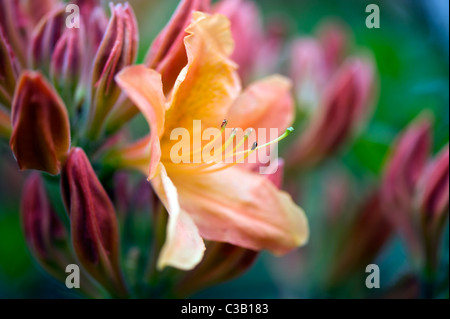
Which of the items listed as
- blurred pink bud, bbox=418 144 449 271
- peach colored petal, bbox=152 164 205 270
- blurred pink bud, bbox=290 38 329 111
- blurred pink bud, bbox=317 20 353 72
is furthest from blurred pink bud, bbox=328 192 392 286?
peach colored petal, bbox=152 164 205 270

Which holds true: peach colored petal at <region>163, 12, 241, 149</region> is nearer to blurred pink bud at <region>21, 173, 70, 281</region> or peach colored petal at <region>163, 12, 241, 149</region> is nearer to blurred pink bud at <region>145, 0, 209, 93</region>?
blurred pink bud at <region>145, 0, 209, 93</region>

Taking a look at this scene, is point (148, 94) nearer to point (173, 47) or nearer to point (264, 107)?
point (173, 47)

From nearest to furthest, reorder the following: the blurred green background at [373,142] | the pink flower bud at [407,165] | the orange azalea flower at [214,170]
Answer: the orange azalea flower at [214,170] → the pink flower bud at [407,165] → the blurred green background at [373,142]

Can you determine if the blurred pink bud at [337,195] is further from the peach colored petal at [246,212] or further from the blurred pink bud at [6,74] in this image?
the blurred pink bud at [6,74]

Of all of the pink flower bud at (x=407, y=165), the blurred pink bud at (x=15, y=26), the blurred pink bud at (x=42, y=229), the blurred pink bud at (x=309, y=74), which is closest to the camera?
the blurred pink bud at (x=15, y=26)

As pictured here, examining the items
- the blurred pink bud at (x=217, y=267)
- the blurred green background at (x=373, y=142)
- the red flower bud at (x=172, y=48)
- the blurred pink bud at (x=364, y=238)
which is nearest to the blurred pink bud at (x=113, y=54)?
the red flower bud at (x=172, y=48)

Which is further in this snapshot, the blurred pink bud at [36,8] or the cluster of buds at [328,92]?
the cluster of buds at [328,92]
